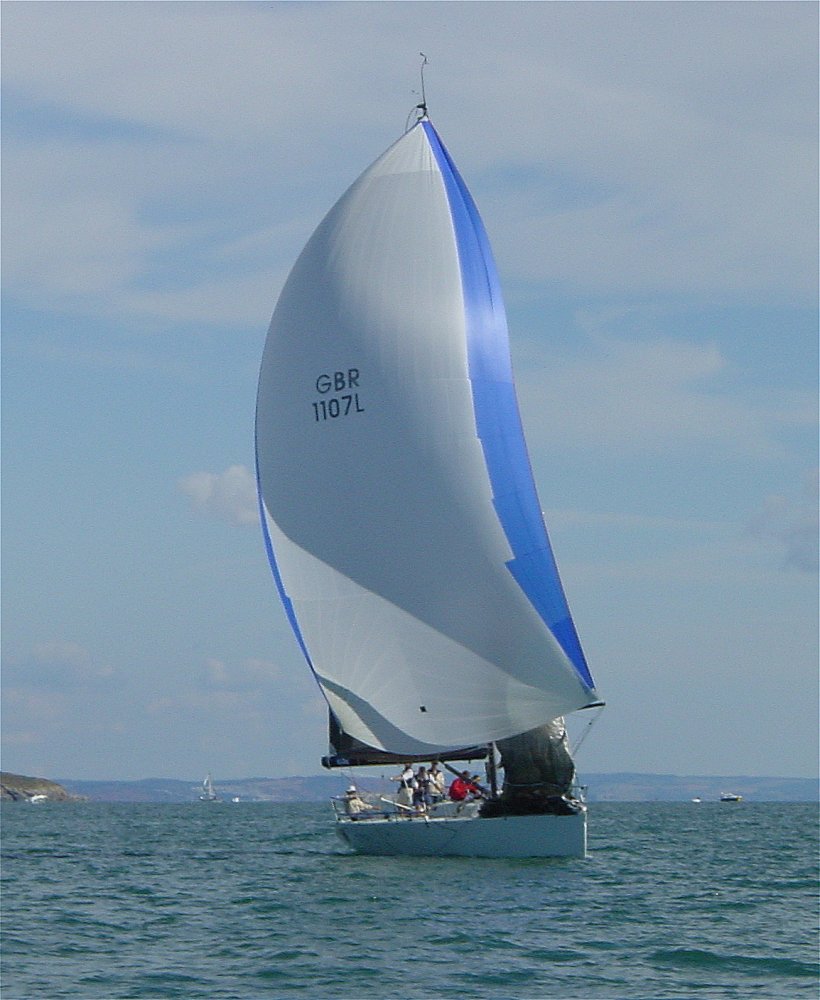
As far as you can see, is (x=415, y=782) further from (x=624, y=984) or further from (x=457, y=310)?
(x=624, y=984)

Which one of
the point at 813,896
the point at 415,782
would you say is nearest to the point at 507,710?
the point at 415,782

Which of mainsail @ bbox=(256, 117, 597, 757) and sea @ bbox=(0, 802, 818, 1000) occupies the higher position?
mainsail @ bbox=(256, 117, 597, 757)

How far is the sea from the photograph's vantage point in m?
19.4

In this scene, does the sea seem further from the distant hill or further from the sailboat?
the distant hill

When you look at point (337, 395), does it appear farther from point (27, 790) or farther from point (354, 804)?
point (27, 790)

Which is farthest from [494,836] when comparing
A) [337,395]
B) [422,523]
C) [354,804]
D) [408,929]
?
[337,395]

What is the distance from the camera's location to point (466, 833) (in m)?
30.7

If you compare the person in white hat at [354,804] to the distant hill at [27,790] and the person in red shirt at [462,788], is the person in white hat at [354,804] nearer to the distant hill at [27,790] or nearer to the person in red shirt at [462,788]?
the person in red shirt at [462,788]

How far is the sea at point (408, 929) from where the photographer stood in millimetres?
19422

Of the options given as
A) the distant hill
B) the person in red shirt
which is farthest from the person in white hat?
the distant hill

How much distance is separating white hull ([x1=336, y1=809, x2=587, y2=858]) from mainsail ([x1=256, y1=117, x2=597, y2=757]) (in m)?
1.47

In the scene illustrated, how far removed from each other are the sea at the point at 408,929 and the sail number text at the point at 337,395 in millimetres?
8423

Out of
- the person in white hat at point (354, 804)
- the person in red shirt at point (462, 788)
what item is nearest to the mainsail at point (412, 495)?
the person in red shirt at point (462, 788)

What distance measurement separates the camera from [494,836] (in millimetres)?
30469
